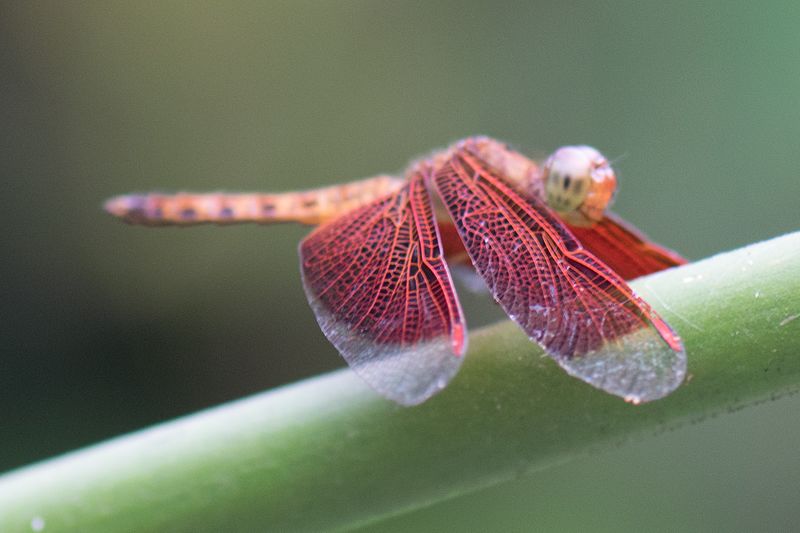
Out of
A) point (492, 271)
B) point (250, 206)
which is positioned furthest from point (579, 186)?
point (250, 206)

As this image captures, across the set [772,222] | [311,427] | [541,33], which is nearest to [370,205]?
[311,427]

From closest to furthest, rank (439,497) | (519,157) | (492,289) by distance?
(439,497) < (492,289) < (519,157)

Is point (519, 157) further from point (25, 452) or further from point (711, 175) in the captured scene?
point (25, 452)

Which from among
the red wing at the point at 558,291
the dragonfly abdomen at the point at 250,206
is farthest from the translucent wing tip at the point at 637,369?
the dragonfly abdomen at the point at 250,206

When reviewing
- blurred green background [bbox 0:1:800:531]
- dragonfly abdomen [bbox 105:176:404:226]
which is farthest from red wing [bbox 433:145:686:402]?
blurred green background [bbox 0:1:800:531]

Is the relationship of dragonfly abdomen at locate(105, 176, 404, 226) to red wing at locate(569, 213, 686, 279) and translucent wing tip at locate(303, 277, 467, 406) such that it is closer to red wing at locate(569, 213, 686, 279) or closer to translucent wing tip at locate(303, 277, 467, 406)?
red wing at locate(569, 213, 686, 279)

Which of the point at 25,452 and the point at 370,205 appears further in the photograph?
the point at 25,452

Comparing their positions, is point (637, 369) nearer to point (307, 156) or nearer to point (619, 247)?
point (619, 247)
